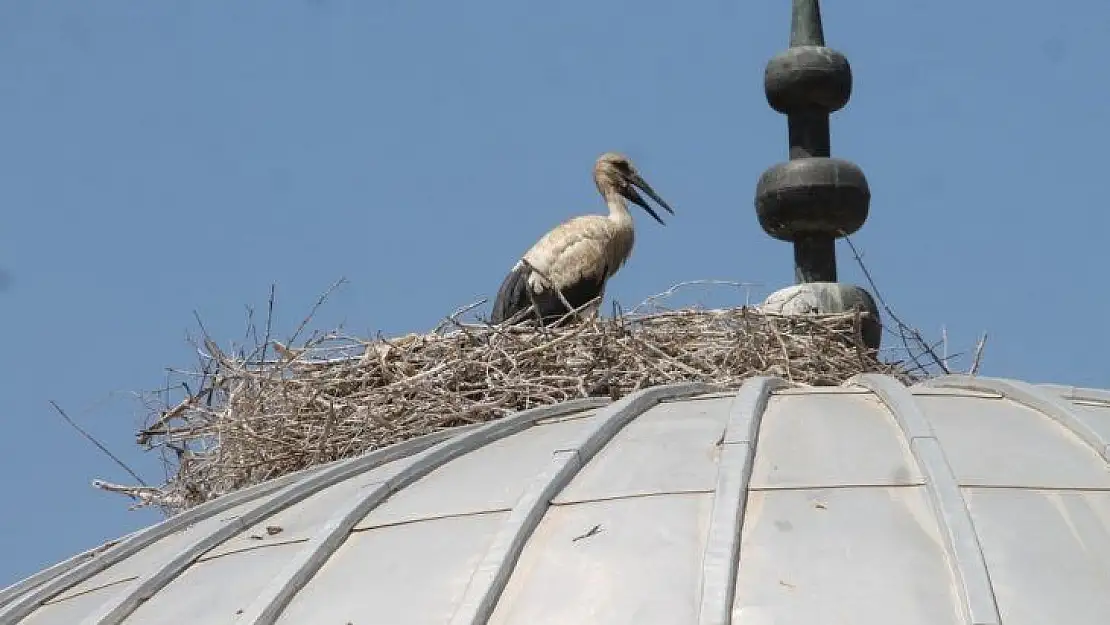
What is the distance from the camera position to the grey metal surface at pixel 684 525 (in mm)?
8664

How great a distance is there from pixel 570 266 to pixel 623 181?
1639 millimetres

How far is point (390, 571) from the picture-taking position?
9.28 metres

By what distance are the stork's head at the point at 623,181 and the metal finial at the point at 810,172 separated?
3832mm

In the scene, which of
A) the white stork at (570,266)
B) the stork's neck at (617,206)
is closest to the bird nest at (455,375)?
the white stork at (570,266)

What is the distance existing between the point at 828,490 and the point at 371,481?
1922 mm

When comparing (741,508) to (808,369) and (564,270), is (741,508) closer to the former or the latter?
(808,369)

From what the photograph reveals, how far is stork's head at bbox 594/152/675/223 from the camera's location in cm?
1750

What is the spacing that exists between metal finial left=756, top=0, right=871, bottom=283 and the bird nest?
2.85 feet

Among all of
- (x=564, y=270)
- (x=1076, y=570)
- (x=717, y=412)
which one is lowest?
(x=1076, y=570)

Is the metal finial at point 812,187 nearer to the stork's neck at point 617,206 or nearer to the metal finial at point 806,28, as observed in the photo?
the metal finial at point 806,28

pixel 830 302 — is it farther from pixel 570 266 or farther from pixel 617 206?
pixel 617 206

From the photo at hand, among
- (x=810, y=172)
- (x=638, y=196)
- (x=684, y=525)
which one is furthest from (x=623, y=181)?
(x=684, y=525)

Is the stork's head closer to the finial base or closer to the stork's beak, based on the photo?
the stork's beak

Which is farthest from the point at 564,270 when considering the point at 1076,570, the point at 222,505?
the point at 1076,570
